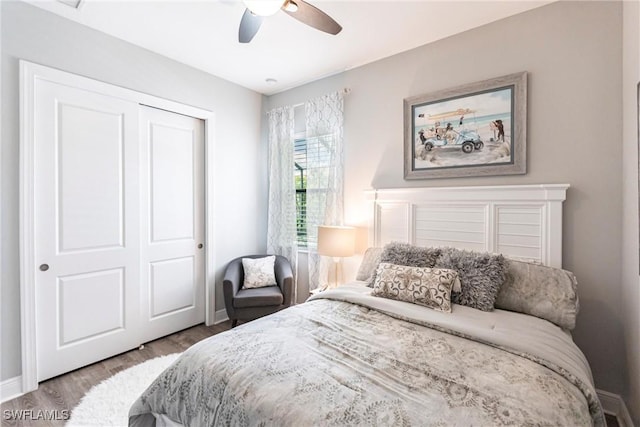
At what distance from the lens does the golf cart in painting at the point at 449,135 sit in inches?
94.9

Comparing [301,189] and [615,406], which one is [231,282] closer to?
[301,189]

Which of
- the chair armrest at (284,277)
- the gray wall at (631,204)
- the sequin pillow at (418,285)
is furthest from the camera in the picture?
the chair armrest at (284,277)

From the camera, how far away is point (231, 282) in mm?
2959

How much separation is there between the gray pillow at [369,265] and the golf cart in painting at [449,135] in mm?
1058

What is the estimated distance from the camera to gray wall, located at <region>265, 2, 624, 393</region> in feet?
6.30

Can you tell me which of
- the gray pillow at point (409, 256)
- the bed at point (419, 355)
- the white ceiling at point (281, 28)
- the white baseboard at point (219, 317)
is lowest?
the white baseboard at point (219, 317)

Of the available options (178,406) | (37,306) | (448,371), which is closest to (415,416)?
(448,371)

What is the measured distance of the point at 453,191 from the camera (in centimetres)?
246

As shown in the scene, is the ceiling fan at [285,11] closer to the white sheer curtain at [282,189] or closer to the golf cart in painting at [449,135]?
the golf cart in painting at [449,135]

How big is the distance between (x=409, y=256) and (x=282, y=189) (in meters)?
1.95

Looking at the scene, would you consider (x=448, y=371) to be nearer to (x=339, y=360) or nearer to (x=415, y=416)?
(x=415, y=416)

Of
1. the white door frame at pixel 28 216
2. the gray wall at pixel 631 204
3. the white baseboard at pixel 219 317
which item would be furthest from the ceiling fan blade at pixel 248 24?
the white baseboard at pixel 219 317

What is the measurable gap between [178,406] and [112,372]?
1560 mm

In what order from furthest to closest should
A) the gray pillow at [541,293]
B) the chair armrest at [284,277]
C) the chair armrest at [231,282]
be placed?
the chair armrest at [284,277] < the chair armrest at [231,282] < the gray pillow at [541,293]
